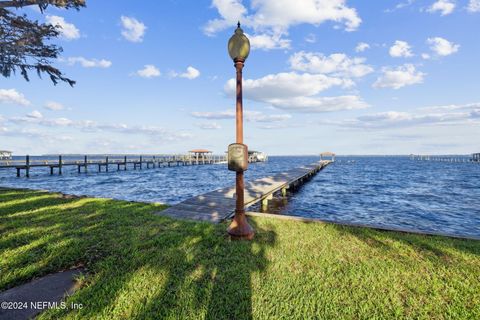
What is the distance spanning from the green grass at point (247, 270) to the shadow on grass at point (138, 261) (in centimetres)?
2

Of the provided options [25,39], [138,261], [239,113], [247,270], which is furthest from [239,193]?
[25,39]

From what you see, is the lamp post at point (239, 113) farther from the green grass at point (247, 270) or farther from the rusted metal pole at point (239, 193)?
the green grass at point (247, 270)

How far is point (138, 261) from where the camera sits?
4023 mm

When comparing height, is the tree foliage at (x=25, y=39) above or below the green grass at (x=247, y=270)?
above

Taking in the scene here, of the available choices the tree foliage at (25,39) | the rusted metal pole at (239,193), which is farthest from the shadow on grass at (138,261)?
the tree foliage at (25,39)

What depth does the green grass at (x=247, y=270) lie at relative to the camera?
2889 mm

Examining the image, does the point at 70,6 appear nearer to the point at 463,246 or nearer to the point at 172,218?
the point at 172,218

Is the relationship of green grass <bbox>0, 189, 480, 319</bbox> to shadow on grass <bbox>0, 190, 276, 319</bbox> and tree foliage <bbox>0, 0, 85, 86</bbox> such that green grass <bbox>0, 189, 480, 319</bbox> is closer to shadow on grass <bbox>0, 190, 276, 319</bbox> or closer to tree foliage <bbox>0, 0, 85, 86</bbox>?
shadow on grass <bbox>0, 190, 276, 319</bbox>

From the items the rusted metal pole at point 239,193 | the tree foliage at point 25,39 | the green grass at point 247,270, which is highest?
the tree foliage at point 25,39

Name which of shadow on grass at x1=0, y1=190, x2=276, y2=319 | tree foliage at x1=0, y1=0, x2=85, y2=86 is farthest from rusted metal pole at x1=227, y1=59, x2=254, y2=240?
tree foliage at x1=0, y1=0, x2=85, y2=86

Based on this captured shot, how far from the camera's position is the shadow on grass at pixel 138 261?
290cm

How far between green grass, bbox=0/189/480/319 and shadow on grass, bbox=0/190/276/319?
2 cm

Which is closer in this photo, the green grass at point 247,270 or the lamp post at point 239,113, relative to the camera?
the green grass at point 247,270

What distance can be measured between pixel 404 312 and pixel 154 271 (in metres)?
3.30
